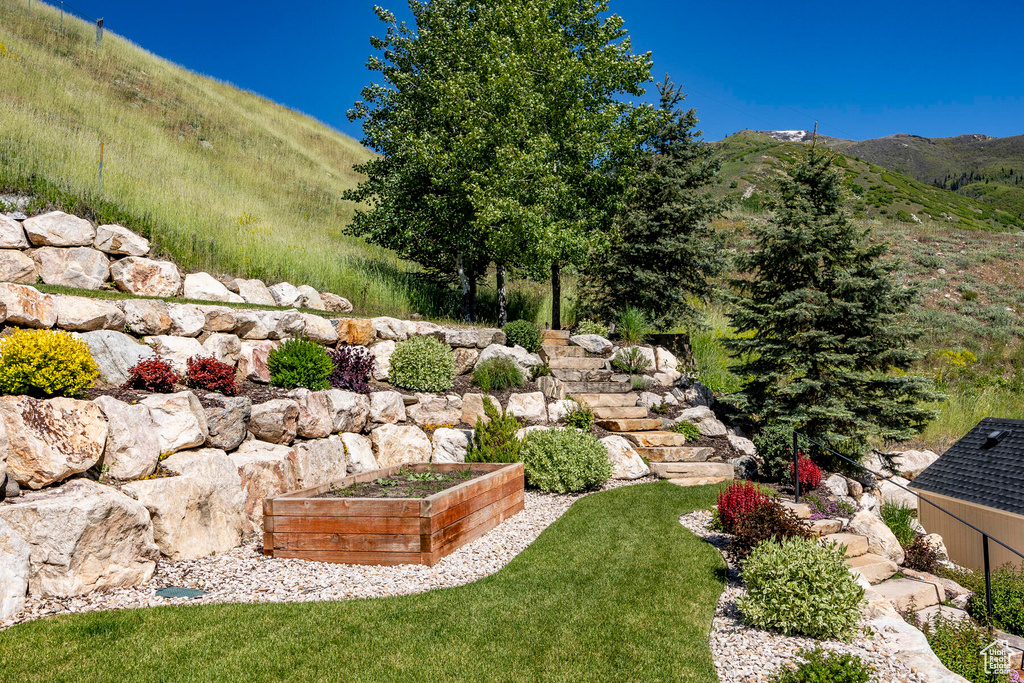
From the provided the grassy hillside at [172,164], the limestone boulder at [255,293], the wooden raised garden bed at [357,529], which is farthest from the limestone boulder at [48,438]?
the grassy hillside at [172,164]

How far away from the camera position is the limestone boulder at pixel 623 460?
967cm

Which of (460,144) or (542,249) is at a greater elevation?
(460,144)

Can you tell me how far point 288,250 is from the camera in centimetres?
1112

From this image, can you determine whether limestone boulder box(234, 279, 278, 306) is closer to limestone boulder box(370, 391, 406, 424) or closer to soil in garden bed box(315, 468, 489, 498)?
limestone boulder box(370, 391, 406, 424)

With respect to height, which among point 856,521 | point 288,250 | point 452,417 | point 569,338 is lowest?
point 856,521

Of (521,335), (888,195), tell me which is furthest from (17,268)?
(888,195)

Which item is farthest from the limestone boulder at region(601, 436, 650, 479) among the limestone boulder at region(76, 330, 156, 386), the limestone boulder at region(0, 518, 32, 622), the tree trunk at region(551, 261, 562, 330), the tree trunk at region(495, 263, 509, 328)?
the limestone boulder at region(0, 518, 32, 622)

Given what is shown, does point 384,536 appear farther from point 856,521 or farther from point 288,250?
point 288,250

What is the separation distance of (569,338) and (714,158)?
6.15m

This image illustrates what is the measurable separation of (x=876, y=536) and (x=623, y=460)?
377 centimetres

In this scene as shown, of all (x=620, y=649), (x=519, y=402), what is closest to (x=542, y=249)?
(x=519, y=402)

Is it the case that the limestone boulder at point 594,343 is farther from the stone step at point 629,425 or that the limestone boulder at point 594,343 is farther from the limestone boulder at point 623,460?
the limestone boulder at point 623,460

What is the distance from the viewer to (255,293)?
31.2 ft

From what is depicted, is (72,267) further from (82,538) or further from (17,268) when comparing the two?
(82,538)
